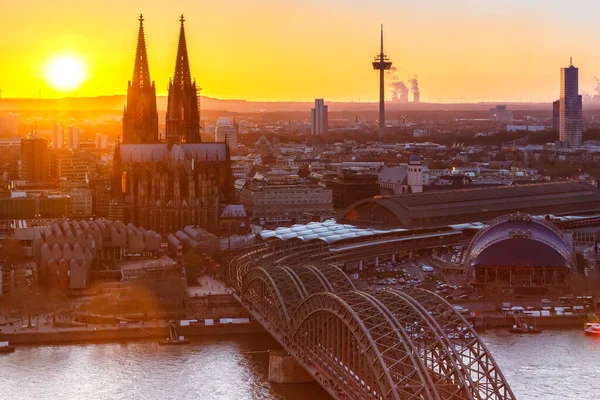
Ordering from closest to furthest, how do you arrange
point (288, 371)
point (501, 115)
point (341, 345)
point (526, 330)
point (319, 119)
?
1. point (341, 345)
2. point (288, 371)
3. point (526, 330)
4. point (319, 119)
5. point (501, 115)

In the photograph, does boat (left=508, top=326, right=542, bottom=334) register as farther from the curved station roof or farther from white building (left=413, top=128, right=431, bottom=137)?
white building (left=413, top=128, right=431, bottom=137)

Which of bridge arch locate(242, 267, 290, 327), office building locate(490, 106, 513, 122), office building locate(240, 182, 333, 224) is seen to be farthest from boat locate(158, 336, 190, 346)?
office building locate(490, 106, 513, 122)

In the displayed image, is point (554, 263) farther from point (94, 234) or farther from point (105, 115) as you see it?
point (105, 115)

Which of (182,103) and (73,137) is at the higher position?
(182,103)

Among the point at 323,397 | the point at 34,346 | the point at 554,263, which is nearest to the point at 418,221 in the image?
the point at 554,263

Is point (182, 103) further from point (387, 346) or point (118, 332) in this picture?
point (387, 346)

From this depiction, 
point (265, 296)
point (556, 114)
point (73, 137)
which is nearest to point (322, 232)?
point (265, 296)
